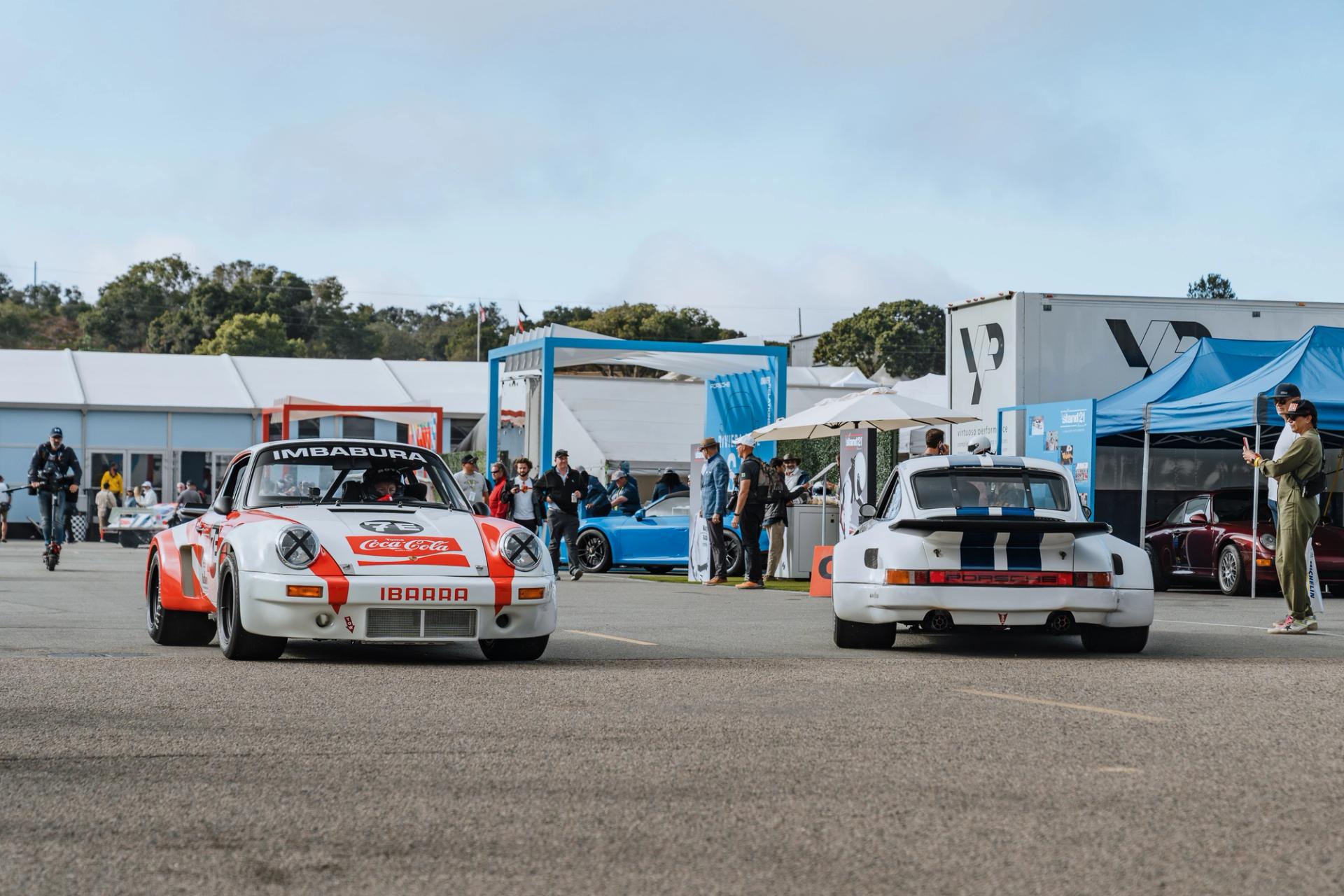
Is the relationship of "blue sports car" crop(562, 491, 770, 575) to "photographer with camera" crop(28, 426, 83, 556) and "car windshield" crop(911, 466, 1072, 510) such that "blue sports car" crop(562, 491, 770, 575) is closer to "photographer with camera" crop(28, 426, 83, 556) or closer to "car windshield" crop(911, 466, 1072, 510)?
"photographer with camera" crop(28, 426, 83, 556)

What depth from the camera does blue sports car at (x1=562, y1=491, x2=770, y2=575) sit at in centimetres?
2241

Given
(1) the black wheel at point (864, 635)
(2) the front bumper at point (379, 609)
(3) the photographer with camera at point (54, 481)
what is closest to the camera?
(2) the front bumper at point (379, 609)

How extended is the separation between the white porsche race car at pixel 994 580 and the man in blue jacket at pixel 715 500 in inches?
350

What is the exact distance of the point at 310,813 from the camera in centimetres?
475

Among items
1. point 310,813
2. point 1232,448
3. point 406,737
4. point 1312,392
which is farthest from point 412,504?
point 1232,448

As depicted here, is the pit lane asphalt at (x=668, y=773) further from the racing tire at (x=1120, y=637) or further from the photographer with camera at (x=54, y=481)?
the photographer with camera at (x=54, y=481)

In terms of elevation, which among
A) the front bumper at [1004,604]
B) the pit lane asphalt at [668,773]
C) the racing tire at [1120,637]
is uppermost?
the front bumper at [1004,604]

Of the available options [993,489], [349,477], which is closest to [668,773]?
[349,477]

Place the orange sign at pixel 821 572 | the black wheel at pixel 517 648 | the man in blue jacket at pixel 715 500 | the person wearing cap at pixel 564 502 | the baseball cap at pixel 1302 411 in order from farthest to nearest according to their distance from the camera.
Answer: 1. the person wearing cap at pixel 564 502
2. the man in blue jacket at pixel 715 500
3. the orange sign at pixel 821 572
4. the baseball cap at pixel 1302 411
5. the black wheel at pixel 517 648

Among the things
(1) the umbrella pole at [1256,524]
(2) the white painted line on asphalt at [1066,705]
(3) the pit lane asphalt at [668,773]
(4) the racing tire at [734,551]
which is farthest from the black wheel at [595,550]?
(2) the white painted line on asphalt at [1066,705]

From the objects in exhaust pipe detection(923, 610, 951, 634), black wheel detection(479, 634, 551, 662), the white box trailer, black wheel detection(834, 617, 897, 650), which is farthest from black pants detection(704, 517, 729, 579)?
black wheel detection(479, 634, 551, 662)

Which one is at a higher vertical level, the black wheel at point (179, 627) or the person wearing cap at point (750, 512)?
the person wearing cap at point (750, 512)

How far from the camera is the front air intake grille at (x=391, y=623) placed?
8.70m

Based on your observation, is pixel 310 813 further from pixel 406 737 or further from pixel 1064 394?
pixel 1064 394
